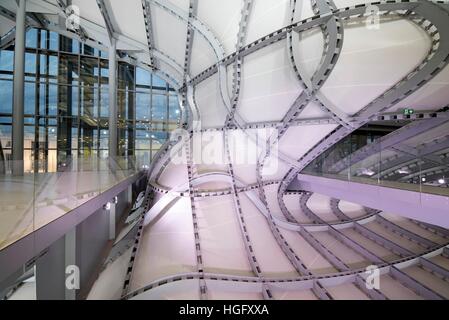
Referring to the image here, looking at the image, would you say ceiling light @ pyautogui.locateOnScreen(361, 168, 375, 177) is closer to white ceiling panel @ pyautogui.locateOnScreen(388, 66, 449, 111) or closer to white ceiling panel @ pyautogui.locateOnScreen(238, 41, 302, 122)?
white ceiling panel @ pyautogui.locateOnScreen(388, 66, 449, 111)

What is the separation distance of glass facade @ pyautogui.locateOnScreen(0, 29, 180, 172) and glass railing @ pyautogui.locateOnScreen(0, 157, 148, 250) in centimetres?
733

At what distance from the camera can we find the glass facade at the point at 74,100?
14.6 meters

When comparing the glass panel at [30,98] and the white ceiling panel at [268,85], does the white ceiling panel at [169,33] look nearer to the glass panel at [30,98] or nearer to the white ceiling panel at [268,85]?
the white ceiling panel at [268,85]

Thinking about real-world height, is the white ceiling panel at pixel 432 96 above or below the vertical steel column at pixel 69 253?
above

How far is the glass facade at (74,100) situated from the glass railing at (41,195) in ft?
24.1

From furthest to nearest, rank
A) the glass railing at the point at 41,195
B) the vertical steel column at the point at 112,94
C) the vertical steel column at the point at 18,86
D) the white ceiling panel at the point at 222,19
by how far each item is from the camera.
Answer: the vertical steel column at the point at 112,94
the vertical steel column at the point at 18,86
the white ceiling panel at the point at 222,19
the glass railing at the point at 41,195

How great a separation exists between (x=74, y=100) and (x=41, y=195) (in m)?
14.6

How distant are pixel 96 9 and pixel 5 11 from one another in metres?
4.27

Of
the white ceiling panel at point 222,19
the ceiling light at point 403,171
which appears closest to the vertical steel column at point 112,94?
the white ceiling panel at point 222,19

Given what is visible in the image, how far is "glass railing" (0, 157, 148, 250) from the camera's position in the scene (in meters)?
2.92

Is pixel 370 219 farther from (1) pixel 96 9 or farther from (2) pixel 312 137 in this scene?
(1) pixel 96 9

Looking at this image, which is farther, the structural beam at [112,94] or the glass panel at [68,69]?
the glass panel at [68,69]

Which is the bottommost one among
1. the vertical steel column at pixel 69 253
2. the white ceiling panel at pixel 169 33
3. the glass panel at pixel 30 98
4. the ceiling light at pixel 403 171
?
the vertical steel column at pixel 69 253

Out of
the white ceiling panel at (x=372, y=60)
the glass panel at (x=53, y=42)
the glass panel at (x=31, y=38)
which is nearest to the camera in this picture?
the white ceiling panel at (x=372, y=60)
